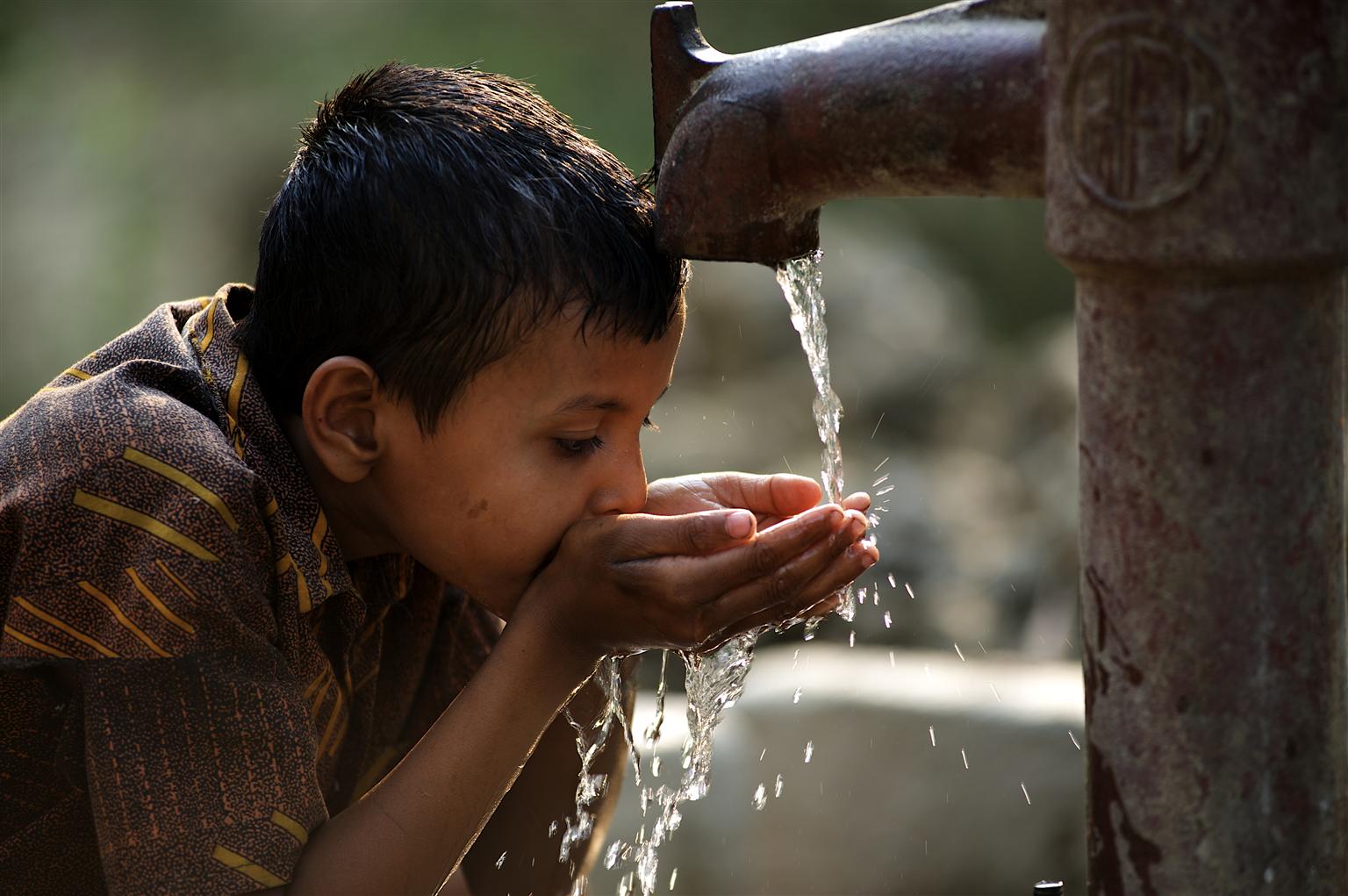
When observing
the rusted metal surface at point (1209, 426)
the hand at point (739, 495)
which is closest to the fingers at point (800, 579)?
the hand at point (739, 495)

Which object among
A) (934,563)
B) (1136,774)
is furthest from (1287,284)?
(934,563)

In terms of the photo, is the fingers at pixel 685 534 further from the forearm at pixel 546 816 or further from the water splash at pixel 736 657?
the forearm at pixel 546 816

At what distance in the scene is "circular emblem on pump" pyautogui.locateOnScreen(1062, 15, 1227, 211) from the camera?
1.00 meters

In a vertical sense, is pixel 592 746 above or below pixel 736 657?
below

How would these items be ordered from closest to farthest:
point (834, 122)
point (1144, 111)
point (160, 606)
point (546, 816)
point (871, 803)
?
point (1144, 111)
point (834, 122)
point (160, 606)
point (546, 816)
point (871, 803)

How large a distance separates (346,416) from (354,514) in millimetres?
209

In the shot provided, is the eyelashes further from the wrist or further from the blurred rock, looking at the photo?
the blurred rock

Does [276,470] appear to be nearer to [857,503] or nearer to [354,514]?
[354,514]

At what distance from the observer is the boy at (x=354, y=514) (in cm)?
162

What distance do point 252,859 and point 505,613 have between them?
464 millimetres

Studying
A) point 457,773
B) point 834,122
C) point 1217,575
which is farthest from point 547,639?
point 1217,575

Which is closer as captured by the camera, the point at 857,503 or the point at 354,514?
the point at 857,503

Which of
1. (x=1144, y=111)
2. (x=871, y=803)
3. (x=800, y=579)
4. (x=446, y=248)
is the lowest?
(x=871, y=803)

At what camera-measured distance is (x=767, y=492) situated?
6.77ft
